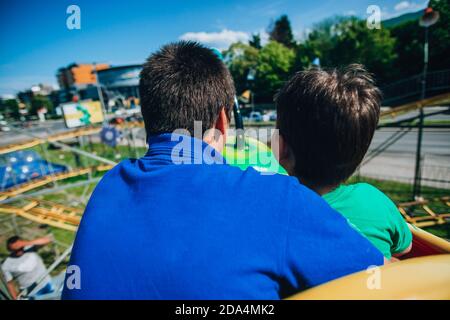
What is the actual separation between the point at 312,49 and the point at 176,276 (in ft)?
77.1

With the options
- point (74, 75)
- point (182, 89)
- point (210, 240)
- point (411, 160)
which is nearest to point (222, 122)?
point (182, 89)

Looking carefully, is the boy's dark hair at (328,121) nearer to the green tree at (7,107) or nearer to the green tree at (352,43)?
the green tree at (7,107)

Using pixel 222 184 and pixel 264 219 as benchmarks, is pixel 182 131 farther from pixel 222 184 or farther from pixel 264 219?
pixel 264 219

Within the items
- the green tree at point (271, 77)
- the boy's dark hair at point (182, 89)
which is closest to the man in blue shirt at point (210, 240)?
the boy's dark hair at point (182, 89)

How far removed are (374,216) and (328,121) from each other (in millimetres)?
496

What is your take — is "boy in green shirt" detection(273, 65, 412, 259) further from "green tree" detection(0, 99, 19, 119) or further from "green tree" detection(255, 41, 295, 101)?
"green tree" detection(0, 99, 19, 119)

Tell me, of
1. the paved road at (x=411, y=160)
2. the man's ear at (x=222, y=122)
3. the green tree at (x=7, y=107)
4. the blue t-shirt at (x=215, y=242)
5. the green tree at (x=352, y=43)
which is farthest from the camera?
the green tree at (x=352, y=43)

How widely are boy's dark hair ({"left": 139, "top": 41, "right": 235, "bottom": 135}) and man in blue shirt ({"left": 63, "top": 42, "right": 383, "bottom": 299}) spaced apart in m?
0.38

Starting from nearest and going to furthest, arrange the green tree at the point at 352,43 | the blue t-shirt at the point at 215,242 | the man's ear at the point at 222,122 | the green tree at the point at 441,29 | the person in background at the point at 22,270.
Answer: the blue t-shirt at the point at 215,242, the man's ear at the point at 222,122, the green tree at the point at 441,29, the person in background at the point at 22,270, the green tree at the point at 352,43

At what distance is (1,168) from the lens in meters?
7.84

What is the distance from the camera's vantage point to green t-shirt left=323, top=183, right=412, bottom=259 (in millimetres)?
1240

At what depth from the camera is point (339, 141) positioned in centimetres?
129

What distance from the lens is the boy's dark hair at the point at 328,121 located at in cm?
129

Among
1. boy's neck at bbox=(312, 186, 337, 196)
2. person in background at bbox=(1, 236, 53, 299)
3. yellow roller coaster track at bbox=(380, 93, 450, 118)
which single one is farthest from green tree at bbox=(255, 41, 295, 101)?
person in background at bbox=(1, 236, 53, 299)
